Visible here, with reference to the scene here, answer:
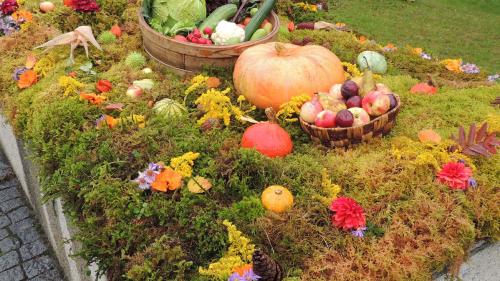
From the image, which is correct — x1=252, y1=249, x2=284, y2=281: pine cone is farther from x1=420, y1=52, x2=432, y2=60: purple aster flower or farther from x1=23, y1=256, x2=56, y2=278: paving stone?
x1=420, y1=52, x2=432, y2=60: purple aster flower

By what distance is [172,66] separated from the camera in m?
3.97

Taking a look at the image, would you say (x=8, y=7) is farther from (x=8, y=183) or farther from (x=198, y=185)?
(x=198, y=185)

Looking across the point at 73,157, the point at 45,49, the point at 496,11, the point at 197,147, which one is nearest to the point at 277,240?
the point at 197,147

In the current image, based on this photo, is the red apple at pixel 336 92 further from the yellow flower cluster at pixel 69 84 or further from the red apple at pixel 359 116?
the yellow flower cluster at pixel 69 84

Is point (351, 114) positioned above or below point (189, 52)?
above

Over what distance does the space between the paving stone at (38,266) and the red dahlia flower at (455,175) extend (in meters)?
3.17

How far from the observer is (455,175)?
106 inches

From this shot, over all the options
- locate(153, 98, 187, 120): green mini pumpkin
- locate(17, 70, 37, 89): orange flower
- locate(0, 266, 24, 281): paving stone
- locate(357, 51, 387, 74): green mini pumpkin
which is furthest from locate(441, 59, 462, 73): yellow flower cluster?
locate(0, 266, 24, 281): paving stone

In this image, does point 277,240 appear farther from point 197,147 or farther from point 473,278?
point 473,278

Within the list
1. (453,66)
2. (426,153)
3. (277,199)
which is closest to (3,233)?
(277,199)

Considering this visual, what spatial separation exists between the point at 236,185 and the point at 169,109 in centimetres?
95

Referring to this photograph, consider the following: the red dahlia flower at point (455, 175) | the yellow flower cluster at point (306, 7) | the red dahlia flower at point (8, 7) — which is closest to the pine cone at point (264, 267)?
the red dahlia flower at point (455, 175)

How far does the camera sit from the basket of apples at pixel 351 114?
9.52ft

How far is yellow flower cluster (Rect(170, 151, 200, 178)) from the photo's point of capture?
2.72 metres
